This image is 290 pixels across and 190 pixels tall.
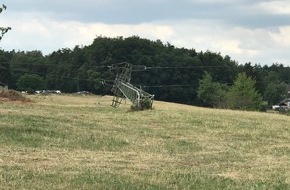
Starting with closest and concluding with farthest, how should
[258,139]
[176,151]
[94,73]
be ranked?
[176,151], [258,139], [94,73]

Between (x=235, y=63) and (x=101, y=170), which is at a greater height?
(x=235, y=63)

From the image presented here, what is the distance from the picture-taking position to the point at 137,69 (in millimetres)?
105562

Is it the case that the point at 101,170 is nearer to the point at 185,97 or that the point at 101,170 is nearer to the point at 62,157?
the point at 62,157

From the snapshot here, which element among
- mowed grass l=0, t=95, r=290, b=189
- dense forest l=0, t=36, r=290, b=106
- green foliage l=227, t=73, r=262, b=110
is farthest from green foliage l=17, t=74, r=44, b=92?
mowed grass l=0, t=95, r=290, b=189

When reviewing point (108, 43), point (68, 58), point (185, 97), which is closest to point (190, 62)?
point (185, 97)

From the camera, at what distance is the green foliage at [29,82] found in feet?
369

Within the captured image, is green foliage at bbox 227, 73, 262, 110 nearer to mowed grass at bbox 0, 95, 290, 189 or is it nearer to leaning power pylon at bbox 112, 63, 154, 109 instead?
leaning power pylon at bbox 112, 63, 154, 109

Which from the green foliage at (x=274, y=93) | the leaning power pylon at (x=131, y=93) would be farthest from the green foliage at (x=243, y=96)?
the green foliage at (x=274, y=93)

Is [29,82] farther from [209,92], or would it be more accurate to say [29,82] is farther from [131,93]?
[131,93]

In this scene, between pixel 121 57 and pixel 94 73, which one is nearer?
pixel 94 73

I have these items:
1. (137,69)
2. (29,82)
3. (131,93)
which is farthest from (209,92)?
(131,93)

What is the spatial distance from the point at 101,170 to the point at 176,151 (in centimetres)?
459

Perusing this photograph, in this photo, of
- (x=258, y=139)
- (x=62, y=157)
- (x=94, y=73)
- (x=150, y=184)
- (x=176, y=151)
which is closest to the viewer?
(x=150, y=184)

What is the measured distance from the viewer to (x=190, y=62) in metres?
116
